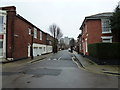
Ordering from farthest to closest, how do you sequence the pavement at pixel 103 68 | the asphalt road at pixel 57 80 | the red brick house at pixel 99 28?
the red brick house at pixel 99 28
the pavement at pixel 103 68
the asphalt road at pixel 57 80

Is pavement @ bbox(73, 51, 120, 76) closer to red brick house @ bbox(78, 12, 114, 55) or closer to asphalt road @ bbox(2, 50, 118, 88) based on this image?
asphalt road @ bbox(2, 50, 118, 88)

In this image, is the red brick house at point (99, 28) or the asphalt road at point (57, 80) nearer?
the asphalt road at point (57, 80)

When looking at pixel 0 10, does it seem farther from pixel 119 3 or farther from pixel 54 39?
pixel 54 39

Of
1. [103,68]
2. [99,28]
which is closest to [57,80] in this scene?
[103,68]

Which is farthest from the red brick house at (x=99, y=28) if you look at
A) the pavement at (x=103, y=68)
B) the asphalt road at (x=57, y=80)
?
the asphalt road at (x=57, y=80)

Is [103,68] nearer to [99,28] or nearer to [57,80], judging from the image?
[57,80]

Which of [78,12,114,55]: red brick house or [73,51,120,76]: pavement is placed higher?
[78,12,114,55]: red brick house

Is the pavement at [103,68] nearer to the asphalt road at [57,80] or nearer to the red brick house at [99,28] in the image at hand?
the asphalt road at [57,80]

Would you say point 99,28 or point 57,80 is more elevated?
point 99,28

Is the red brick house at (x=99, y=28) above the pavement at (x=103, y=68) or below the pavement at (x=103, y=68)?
above

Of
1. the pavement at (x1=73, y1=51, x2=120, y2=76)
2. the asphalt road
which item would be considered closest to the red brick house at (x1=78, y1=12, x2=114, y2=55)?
the pavement at (x1=73, y1=51, x2=120, y2=76)

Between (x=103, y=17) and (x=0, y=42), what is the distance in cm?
1592

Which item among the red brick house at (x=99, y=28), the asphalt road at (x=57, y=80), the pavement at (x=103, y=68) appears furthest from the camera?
the red brick house at (x=99, y=28)

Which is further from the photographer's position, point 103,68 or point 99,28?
point 99,28
